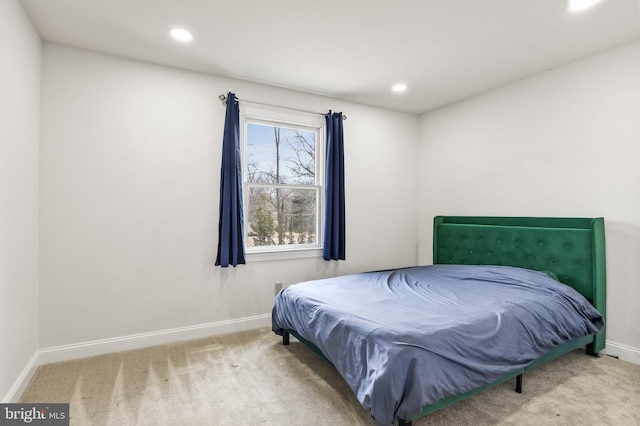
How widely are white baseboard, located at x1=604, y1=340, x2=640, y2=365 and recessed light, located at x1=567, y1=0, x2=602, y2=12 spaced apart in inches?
101

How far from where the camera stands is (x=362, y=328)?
183 cm

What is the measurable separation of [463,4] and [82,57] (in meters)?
2.94

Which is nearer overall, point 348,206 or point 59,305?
point 59,305

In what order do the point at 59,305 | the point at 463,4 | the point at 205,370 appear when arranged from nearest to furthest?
the point at 463,4 → the point at 205,370 → the point at 59,305

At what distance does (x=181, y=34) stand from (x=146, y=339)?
2.55 m

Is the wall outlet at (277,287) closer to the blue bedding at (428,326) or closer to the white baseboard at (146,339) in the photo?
the white baseboard at (146,339)

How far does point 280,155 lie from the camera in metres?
3.61

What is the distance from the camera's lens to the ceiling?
2.15 metres

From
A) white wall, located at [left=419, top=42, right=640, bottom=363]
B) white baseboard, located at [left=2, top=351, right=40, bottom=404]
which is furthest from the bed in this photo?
white baseboard, located at [left=2, top=351, right=40, bottom=404]

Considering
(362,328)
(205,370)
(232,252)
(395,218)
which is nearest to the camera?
(362,328)

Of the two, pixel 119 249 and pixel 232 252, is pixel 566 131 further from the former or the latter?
pixel 119 249

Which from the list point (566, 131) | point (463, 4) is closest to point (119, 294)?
point (463, 4)

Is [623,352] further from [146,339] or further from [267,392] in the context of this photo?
[146,339]

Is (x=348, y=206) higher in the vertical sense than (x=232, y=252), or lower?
higher
